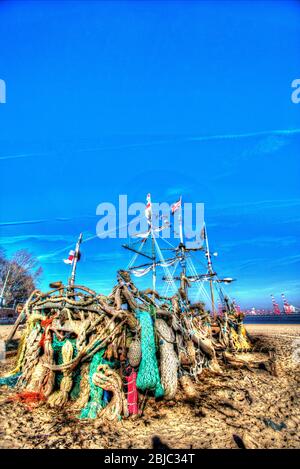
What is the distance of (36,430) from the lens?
4.70 meters

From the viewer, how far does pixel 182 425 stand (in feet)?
16.8

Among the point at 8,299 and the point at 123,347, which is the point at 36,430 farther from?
the point at 8,299

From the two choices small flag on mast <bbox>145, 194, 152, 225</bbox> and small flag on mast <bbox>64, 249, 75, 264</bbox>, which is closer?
small flag on mast <bbox>64, 249, 75, 264</bbox>

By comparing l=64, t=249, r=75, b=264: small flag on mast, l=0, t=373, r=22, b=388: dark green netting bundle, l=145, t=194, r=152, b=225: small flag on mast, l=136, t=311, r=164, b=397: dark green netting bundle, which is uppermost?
l=145, t=194, r=152, b=225: small flag on mast

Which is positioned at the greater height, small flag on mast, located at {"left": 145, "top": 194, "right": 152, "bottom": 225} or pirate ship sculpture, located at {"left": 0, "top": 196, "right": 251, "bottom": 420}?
small flag on mast, located at {"left": 145, "top": 194, "right": 152, "bottom": 225}

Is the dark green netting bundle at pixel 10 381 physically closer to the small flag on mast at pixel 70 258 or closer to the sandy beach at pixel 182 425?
the sandy beach at pixel 182 425

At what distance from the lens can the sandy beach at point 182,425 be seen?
4.37 meters

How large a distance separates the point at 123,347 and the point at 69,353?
5.29 ft

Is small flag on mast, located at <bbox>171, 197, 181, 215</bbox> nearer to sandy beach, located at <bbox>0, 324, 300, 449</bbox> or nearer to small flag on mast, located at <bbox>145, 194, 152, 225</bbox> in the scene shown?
small flag on mast, located at <bbox>145, 194, 152, 225</bbox>

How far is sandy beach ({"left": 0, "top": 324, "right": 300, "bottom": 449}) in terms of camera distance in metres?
4.37

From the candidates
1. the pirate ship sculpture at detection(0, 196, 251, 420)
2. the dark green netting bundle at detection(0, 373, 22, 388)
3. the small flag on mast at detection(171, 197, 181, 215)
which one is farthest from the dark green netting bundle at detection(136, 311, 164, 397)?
the small flag on mast at detection(171, 197, 181, 215)

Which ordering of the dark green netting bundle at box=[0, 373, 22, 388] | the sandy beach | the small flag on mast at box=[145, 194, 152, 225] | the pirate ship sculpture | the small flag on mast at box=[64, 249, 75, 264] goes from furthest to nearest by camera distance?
the small flag on mast at box=[145, 194, 152, 225], the small flag on mast at box=[64, 249, 75, 264], the dark green netting bundle at box=[0, 373, 22, 388], the pirate ship sculpture, the sandy beach

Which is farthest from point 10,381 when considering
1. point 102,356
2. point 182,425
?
point 182,425

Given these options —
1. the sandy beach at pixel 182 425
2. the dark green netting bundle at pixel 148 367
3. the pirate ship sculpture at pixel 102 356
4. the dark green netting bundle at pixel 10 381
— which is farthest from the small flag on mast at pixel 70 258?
the dark green netting bundle at pixel 148 367
